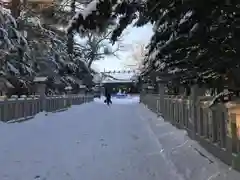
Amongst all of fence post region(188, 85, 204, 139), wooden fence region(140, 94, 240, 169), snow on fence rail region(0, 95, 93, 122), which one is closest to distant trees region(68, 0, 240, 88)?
wooden fence region(140, 94, 240, 169)

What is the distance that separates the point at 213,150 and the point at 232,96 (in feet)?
3.48

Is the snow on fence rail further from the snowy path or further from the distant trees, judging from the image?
the distant trees

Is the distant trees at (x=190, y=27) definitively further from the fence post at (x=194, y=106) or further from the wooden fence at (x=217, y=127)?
the fence post at (x=194, y=106)

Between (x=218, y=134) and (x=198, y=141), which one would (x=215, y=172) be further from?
(x=198, y=141)

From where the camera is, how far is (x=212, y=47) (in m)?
6.91

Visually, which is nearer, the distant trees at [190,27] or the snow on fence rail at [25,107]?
the distant trees at [190,27]

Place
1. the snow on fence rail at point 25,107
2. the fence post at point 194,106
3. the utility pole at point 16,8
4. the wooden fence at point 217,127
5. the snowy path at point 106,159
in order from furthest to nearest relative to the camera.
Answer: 1. the utility pole at point 16,8
2. the snow on fence rail at point 25,107
3. the fence post at point 194,106
4. the snowy path at point 106,159
5. the wooden fence at point 217,127

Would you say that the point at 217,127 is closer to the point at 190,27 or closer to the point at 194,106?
the point at 190,27

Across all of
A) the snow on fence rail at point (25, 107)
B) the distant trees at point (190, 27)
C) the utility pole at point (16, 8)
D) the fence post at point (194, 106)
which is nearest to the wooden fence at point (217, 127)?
the fence post at point (194, 106)

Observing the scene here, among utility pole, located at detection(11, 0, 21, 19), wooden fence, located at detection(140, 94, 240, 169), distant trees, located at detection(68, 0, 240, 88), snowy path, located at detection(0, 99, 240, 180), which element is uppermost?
utility pole, located at detection(11, 0, 21, 19)

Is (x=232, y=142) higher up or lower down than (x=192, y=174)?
higher up

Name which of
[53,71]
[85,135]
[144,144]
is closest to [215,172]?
[144,144]

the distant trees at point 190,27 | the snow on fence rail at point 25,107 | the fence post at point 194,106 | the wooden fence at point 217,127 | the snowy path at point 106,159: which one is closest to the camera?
the distant trees at point 190,27

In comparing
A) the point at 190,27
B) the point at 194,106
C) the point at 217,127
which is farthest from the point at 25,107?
the point at 190,27
